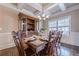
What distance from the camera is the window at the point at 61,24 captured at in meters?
1.72

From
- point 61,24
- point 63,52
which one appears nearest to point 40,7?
point 61,24

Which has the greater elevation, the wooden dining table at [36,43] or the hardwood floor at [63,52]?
the wooden dining table at [36,43]

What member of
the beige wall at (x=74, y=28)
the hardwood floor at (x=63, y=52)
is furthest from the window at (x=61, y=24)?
the hardwood floor at (x=63, y=52)

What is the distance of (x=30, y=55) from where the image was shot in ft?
5.63

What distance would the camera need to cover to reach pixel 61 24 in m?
1.77

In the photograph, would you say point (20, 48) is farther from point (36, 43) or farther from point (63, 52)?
point (63, 52)

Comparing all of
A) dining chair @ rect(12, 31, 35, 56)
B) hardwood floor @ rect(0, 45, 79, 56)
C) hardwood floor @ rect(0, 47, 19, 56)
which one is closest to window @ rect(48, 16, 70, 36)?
hardwood floor @ rect(0, 45, 79, 56)

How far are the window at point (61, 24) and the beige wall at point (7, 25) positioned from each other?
72cm

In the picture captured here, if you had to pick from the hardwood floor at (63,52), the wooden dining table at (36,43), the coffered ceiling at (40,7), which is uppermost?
the coffered ceiling at (40,7)

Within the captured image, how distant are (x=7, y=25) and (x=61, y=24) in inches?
42.9

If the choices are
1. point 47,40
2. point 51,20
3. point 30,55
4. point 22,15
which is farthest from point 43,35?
point 22,15

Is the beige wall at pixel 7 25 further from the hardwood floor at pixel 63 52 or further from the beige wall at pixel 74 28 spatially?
the beige wall at pixel 74 28

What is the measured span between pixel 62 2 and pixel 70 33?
0.64m

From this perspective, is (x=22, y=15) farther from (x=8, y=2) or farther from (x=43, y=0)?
(x=43, y=0)
